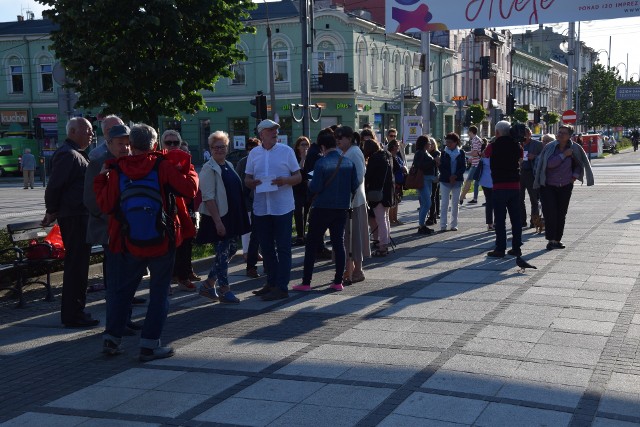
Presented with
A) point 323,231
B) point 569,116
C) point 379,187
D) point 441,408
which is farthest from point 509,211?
point 569,116

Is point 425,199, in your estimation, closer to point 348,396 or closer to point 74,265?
point 74,265

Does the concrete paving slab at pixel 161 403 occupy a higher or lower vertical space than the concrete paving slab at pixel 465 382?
lower

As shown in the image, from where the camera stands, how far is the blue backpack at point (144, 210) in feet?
19.9

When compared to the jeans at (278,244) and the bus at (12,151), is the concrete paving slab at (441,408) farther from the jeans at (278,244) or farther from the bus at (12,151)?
the bus at (12,151)

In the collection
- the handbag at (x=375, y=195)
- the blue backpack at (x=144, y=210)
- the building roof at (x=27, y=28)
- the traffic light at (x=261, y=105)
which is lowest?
the handbag at (x=375, y=195)

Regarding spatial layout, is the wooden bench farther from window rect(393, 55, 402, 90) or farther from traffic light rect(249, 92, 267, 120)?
window rect(393, 55, 402, 90)

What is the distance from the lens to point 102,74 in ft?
43.0

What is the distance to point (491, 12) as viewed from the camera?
18.4 meters

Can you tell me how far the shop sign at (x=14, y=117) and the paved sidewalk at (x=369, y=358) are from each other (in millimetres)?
44907

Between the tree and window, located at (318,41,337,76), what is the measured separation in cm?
3380

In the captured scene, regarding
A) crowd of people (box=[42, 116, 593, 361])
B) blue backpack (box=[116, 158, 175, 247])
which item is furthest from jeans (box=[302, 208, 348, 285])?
blue backpack (box=[116, 158, 175, 247])

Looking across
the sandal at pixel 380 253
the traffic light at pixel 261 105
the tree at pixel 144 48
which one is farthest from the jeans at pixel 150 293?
the traffic light at pixel 261 105

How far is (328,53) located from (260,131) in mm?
39864

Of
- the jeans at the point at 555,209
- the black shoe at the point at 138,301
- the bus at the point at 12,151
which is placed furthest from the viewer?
the bus at the point at 12,151
